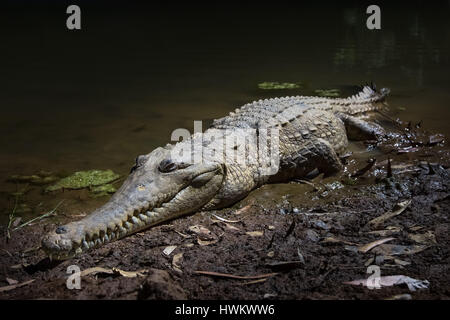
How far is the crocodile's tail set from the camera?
5.85m

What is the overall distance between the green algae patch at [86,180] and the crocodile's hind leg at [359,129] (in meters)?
2.95

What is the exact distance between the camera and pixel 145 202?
360 cm

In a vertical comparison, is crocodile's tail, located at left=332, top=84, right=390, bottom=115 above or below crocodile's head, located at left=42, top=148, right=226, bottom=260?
above

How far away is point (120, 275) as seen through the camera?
115 inches

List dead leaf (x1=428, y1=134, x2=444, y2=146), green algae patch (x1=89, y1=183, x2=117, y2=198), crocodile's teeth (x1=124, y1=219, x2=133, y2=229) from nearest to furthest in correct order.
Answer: crocodile's teeth (x1=124, y1=219, x2=133, y2=229), green algae patch (x1=89, y1=183, x2=117, y2=198), dead leaf (x1=428, y1=134, x2=444, y2=146)

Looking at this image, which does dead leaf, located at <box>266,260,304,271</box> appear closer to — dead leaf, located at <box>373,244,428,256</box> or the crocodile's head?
dead leaf, located at <box>373,244,428,256</box>

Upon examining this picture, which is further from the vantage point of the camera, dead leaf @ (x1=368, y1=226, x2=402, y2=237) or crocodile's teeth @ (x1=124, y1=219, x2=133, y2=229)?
crocodile's teeth @ (x1=124, y1=219, x2=133, y2=229)

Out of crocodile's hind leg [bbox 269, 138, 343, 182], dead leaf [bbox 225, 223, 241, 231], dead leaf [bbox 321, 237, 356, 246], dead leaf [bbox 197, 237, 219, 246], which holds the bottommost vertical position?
dead leaf [bbox 197, 237, 219, 246]

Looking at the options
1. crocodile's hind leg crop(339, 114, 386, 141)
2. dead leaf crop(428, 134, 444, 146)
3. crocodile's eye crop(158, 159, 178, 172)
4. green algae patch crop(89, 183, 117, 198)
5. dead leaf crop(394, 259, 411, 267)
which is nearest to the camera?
dead leaf crop(394, 259, 411, 267)

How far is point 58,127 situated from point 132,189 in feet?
11.0

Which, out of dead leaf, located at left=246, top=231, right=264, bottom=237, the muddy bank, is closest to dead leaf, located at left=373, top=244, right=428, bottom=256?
the muddy bank

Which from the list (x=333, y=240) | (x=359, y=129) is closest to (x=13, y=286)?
(x=333, y=240)

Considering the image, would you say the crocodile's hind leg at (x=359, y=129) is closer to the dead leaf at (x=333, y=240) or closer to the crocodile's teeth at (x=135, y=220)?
the dead leaf at (x=333, y=240)
